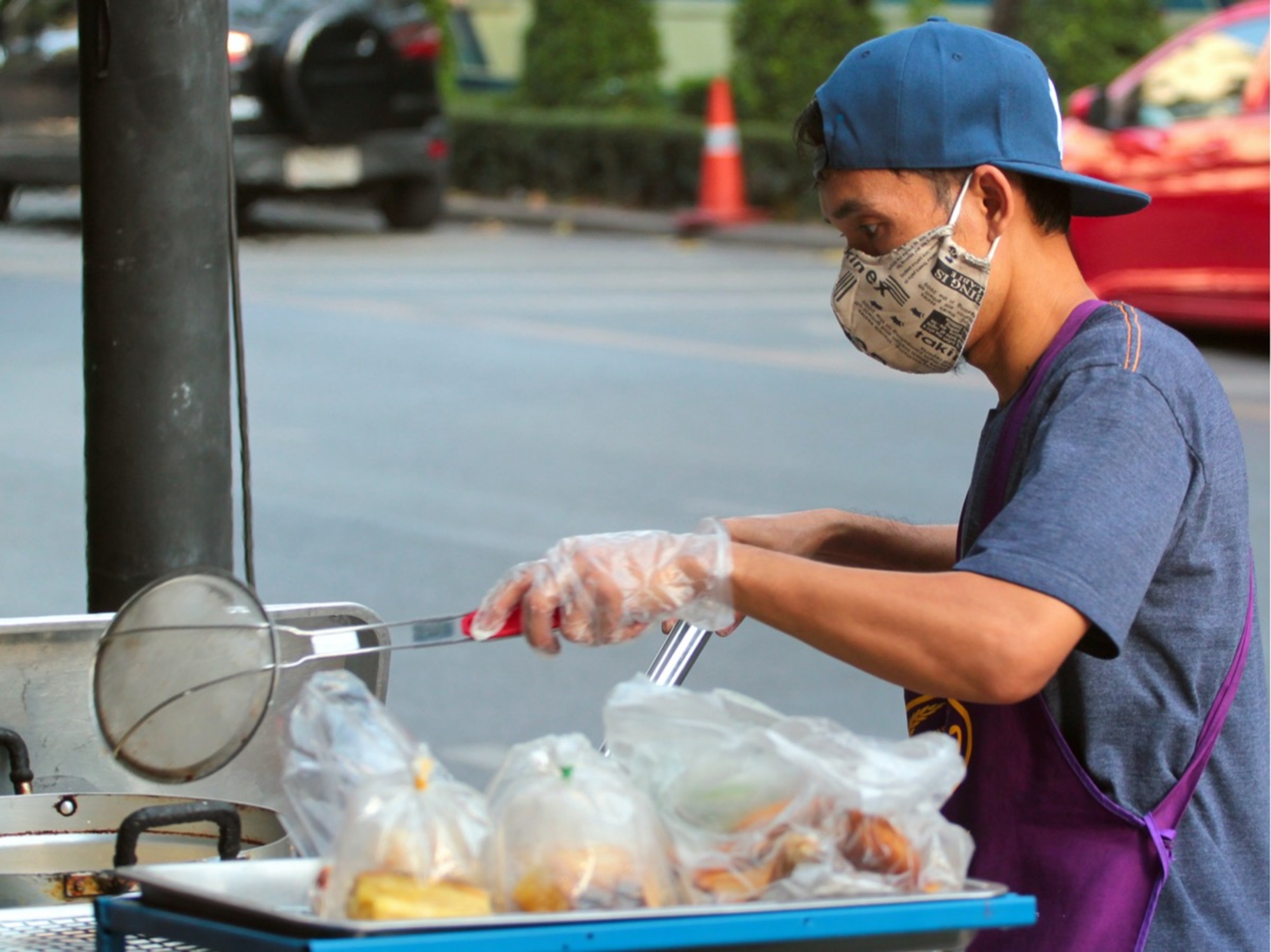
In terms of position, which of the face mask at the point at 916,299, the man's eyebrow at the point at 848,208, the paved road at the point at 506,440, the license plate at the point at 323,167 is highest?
the man's eyebrow at the point at 848,208

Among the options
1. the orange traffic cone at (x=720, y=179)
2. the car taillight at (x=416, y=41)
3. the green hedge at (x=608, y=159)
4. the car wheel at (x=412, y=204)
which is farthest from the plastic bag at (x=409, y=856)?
the green hedge at (x=608, y=159)

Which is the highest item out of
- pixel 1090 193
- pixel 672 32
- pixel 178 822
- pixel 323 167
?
pixel 672 32

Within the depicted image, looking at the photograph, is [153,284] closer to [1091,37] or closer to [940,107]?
[940,107]

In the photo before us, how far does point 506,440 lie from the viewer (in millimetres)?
7938

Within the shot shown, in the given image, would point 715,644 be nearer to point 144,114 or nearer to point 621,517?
point 621,517

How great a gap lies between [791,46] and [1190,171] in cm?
1028

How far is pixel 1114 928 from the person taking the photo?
1.82m

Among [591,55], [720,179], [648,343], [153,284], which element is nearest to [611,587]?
[153,284]

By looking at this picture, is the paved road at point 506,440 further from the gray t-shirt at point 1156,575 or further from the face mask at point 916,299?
the gray t-shirt at point 1156,575

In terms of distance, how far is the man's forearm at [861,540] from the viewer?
224 centimetres

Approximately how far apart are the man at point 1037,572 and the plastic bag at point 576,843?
0.18m

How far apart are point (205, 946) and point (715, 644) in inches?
162

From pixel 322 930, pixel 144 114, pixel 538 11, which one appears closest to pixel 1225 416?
pixel 322 930

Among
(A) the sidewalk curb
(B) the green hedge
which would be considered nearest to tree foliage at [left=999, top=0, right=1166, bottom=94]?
(B) the green hedge
